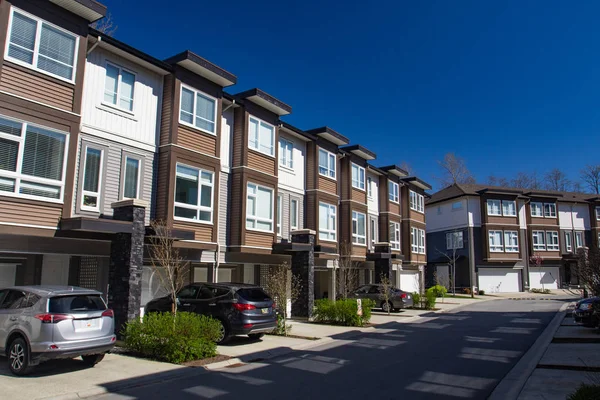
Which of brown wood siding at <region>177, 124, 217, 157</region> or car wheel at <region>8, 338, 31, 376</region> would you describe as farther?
brown wood siding at <region>177, 124, 217, 157</region>

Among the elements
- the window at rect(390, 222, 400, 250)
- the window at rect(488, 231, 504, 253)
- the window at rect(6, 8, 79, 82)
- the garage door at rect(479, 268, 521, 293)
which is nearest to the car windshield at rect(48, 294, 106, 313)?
the window at rect(6, 8, 79, 82)

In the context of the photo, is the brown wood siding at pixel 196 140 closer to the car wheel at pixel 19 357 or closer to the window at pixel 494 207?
the car wheel at pixel 19 357

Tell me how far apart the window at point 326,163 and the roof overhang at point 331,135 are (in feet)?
2.43

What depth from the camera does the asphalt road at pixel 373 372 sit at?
8.19 metres

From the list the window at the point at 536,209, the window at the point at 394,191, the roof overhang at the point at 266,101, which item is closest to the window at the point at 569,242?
the window at the point at 536,209

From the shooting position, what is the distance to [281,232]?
22141 millimetres

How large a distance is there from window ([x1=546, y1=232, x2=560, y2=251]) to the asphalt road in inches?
1518

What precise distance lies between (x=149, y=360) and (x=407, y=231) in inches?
1068

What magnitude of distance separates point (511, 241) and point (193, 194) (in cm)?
4028

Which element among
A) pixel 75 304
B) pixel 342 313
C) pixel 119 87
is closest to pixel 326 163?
pixel 342 313

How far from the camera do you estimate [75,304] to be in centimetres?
933

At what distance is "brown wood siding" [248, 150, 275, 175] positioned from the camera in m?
19.6

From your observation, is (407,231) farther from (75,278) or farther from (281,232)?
(75,278)

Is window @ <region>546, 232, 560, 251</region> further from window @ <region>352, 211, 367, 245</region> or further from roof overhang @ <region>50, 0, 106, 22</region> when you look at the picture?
roof overhang @ <region>50, 0, 106, 22</region>
